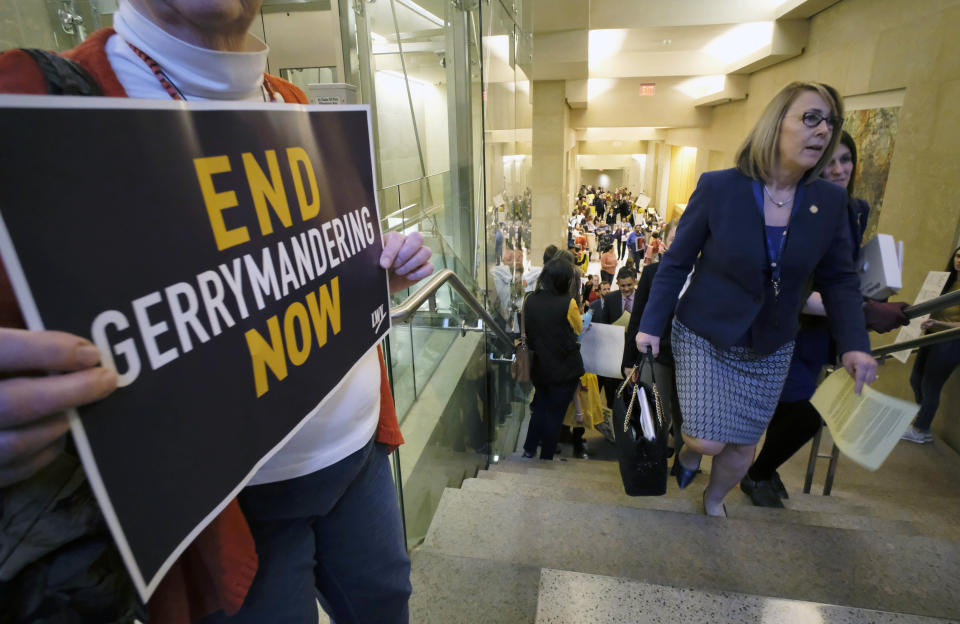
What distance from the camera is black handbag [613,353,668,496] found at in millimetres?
1808

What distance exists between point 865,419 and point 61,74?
86.5 inches

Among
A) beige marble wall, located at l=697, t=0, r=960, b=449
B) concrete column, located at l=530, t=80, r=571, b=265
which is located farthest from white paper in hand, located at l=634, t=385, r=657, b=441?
concrete column, located at l=530, t=80, r=571, b=265

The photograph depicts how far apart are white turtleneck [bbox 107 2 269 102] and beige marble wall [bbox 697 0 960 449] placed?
17.0ft

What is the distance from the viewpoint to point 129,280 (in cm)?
49

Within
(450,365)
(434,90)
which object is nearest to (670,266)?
(450,365)

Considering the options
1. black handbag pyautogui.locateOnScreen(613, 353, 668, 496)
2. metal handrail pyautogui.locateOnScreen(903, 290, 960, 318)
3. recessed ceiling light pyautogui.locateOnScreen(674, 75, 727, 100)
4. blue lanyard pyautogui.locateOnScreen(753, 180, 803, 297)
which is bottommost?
black handbag pyautogui.locateOnScreen(613, 353, 668, 496)

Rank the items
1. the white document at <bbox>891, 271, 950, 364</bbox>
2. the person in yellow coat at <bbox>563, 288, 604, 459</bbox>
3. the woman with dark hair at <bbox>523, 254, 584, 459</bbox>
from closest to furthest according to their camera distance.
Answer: the white document at <bbox>891, 271, 950, 364</bbox>
the woman with dark hair at <bbox>523, 254, 584, 459</bbox>
the person in yellow coat at <bbox>563, 288, 604, 459</bbox>

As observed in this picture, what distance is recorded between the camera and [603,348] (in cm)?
355

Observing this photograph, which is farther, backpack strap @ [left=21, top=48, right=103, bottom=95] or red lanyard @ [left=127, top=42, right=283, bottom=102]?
red lanyard @ [left=127, top=42, right=283, bottom=102]

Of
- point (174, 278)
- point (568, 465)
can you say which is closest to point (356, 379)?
point (174, 278)

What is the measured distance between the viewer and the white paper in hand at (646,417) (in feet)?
5.90

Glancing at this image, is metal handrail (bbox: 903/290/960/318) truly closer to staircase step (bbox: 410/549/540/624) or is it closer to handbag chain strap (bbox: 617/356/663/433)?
handbag chain strap (bbox: 617/356/663/433)

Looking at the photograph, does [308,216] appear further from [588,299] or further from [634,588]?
[588,299]

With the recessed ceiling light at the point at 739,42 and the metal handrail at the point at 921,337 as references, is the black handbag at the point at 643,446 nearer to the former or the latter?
the metal handrail at the point at 921,337
